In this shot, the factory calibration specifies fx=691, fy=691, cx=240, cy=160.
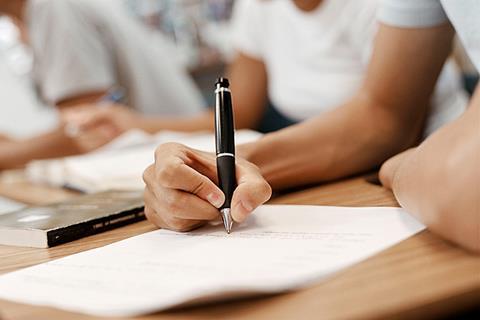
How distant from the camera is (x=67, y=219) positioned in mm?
715

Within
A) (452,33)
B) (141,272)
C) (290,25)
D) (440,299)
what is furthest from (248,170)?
(290,25)

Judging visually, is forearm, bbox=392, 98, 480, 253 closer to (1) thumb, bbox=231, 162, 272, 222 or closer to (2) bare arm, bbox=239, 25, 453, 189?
(1) thumb, bbox=231, 162, 272, 222

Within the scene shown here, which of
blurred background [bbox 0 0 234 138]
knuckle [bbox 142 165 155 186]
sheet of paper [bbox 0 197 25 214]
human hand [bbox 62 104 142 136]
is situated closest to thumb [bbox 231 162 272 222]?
knuckle [bbox 142 165 155 186]

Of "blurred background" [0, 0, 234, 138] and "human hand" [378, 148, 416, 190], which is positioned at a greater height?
"blurred background" [0, 0, 234, 138]

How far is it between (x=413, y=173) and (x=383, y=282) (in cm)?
15

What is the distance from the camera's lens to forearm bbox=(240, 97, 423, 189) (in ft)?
2.62

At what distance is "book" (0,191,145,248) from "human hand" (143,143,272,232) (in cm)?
8

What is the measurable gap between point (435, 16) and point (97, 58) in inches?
46.8

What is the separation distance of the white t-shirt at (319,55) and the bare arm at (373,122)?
0.15 m

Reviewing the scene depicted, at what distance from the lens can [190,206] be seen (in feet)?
2.01

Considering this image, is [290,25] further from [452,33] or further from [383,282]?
[383,282]

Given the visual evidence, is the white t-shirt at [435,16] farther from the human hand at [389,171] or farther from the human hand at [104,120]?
the human hand at [104,120]

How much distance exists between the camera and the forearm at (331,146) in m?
0.80

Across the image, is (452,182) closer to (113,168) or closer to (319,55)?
(113,168)
